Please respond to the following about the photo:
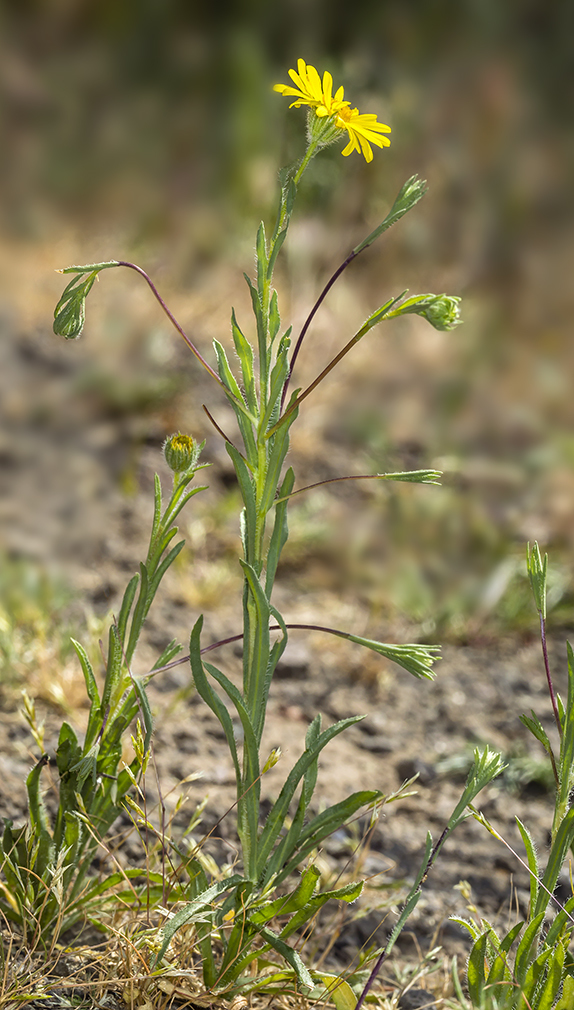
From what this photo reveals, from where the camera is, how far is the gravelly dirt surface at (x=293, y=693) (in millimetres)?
1157

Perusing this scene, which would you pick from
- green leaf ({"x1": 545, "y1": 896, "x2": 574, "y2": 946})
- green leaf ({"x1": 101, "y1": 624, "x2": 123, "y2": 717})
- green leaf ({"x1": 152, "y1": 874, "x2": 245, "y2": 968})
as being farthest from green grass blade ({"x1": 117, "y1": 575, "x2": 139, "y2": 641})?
green leaf ({"x1": 545, "y1": 896, "x2": 574, "y2": 946})

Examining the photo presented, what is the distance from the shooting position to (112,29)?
3.90 metres

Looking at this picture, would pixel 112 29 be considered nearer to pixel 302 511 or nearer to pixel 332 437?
pixel 332 437

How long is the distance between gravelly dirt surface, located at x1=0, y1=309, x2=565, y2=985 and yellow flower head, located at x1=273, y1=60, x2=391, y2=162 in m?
0.58

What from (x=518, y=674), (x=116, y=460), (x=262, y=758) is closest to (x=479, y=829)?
(x=262, y=758)

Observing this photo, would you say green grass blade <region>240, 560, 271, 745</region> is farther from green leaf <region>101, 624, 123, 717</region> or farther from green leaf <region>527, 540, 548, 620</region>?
green leaf <region>527, 540, 548, 620</region>

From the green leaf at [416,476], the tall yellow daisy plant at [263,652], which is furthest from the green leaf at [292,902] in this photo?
the green leaf at [416,476]

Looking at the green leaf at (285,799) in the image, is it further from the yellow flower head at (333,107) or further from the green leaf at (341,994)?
the yellow flower head at (333,107)

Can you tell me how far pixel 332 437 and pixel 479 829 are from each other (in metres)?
1.80

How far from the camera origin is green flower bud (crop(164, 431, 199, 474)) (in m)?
0.74

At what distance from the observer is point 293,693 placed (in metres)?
1.62

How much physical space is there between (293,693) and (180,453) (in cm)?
99

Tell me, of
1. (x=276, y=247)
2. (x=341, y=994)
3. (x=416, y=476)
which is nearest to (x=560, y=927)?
(x=341, y=994)

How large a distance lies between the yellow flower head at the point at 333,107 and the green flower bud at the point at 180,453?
0.93 ft
